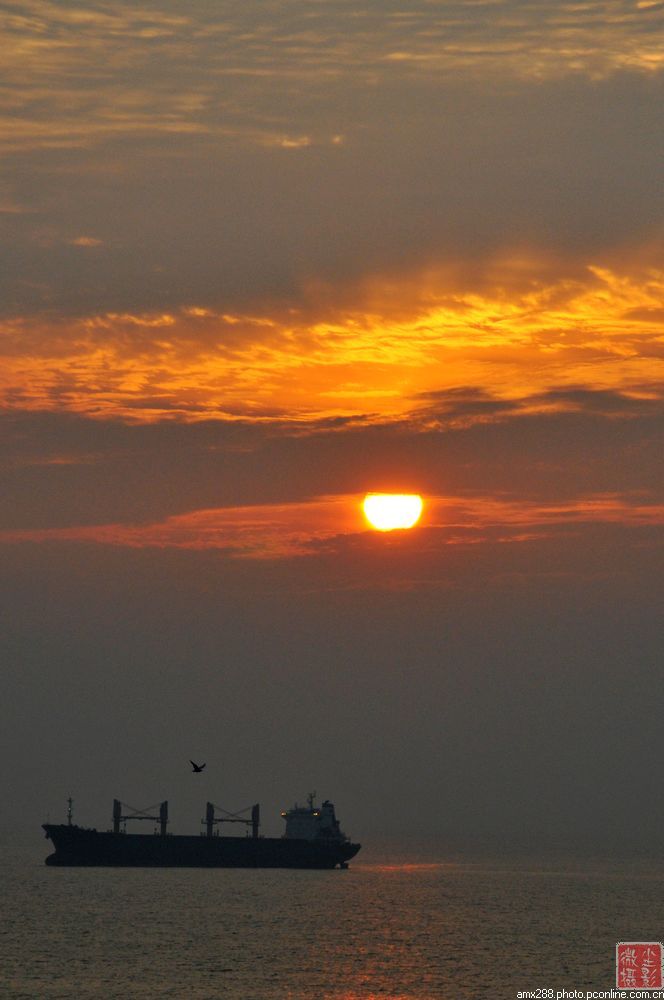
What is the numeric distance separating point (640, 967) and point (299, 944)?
27.6m

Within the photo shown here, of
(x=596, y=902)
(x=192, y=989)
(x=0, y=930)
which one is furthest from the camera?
(x=596, y=902)

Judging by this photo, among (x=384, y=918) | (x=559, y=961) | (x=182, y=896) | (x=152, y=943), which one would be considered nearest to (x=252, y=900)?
(x=182, y=896)

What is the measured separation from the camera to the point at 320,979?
307 feet

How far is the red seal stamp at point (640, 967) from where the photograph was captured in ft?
307

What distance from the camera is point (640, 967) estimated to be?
327ft

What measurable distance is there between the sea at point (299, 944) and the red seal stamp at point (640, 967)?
110cm

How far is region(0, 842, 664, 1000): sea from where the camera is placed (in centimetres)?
8850

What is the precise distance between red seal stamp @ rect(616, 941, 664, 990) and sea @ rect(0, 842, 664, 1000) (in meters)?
1.10

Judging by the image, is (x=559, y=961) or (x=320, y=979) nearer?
(x=320, y=979)

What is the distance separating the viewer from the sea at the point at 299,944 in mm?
88500

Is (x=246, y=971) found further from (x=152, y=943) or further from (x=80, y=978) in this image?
(x=152, y=943)

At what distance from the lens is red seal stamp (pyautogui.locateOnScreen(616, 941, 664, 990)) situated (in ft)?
307

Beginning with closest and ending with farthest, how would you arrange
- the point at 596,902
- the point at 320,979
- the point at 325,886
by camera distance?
the point at 320,979, the point at 596,902, the point at 325,886

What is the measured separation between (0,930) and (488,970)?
43785mm
